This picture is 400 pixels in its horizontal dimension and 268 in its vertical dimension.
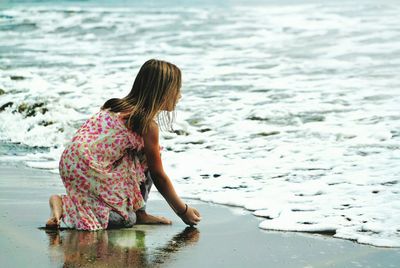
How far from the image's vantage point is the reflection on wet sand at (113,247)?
359 cm

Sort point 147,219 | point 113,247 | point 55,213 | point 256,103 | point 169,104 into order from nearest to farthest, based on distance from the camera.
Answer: point 113,247
point 55,213
point 169,104
point 147,219
point 256,103

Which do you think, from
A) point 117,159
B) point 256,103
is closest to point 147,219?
point 117,159

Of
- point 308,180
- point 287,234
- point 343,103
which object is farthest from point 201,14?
point 287,234

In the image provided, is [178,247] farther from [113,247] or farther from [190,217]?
[190,217]

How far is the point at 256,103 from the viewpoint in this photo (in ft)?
31.1

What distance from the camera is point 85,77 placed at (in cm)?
1187

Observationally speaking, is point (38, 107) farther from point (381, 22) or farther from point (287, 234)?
point (381, 22)

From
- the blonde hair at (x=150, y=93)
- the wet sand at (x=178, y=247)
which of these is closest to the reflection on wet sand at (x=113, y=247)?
the wet sand at (x=178, y=247)

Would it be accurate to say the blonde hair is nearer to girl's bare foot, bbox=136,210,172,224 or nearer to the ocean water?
girl's bare foot, bbox=136,210,172,224

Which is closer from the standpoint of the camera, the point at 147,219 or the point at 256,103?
the point at 147,219

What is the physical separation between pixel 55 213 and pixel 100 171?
1.09ft

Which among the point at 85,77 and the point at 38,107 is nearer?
the point at 38,107

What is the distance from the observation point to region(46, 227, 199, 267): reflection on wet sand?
3.59m

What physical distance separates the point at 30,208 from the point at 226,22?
55.5ft
